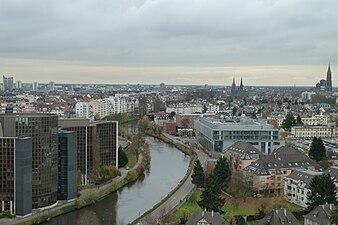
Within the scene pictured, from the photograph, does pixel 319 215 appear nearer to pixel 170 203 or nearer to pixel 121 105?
pixel 170 203

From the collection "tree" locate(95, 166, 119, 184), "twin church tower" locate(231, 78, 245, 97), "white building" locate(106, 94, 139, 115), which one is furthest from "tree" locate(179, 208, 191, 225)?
"twin church tower" locate(231, 78, 245, 97)

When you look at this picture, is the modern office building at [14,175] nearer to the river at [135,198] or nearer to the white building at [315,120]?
the river at [135,198]

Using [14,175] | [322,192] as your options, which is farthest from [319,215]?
Result: [14,175]

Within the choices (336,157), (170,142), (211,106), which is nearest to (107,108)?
(211,106)

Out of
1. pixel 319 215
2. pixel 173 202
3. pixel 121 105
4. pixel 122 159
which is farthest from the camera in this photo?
pixel 121 105

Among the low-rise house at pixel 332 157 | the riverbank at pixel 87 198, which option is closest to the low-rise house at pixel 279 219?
the riverbank at pixel 87 198

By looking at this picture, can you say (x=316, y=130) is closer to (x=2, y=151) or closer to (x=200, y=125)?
(x=200, y=125)
